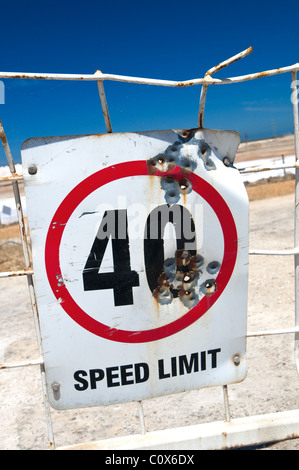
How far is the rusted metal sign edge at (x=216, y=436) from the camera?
5.98 ft

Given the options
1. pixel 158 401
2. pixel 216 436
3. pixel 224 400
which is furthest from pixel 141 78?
pixel 158 401

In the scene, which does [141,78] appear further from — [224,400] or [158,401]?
[158,401]

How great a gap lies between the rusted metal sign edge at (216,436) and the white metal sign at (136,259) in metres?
0.26

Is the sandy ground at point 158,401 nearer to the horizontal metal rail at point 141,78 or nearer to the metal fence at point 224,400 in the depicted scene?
the metal fence at point 224,400

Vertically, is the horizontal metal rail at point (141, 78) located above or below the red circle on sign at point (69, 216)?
above

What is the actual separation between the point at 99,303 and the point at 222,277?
1.69ft

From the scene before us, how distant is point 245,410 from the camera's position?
235 centimetres

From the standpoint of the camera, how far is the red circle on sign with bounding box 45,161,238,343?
158cm

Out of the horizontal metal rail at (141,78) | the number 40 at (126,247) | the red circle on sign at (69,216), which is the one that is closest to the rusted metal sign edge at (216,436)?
the red circle on sign at (69,216)

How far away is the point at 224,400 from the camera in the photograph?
6.04 feet

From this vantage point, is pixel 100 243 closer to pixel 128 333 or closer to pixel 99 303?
pixel 99 303

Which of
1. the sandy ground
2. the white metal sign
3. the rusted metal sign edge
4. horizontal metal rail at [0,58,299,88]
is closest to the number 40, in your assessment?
the white metal sign
